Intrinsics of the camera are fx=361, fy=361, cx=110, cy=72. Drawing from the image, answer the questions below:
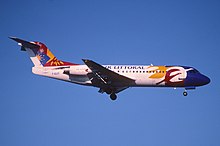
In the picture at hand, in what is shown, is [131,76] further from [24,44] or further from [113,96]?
[24,44]

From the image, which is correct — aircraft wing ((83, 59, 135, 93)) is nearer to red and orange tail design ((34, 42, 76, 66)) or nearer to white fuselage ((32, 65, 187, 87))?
white fuselage ((32, 65, 187, 87))

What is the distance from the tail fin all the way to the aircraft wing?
4235mm

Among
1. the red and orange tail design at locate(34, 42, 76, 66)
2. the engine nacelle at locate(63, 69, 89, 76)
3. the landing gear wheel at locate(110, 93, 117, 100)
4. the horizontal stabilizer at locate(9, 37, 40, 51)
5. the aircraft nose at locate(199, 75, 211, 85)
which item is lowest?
the landing gear wheel at locate(110, 93, 117, 100)

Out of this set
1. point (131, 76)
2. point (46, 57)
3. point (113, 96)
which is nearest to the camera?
point (131, 76)

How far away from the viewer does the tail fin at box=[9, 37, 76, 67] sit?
37.5m

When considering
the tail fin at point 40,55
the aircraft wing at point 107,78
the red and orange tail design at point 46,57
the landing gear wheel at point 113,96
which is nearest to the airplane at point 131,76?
the aircraft wing at point 107,78

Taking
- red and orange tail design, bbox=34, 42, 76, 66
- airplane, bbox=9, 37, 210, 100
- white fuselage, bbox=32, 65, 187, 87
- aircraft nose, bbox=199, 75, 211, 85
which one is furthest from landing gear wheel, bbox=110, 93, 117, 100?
aircraft nose, bbox=199, 75, 211, 85

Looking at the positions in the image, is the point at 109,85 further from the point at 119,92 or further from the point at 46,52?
the point at 46,52

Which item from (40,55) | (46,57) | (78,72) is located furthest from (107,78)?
(40,55)

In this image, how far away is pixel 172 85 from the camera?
35.2m

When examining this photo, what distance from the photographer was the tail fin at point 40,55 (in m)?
37.5

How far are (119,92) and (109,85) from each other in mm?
2551

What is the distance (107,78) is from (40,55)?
824 cm

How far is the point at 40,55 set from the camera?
38062 millimetres
